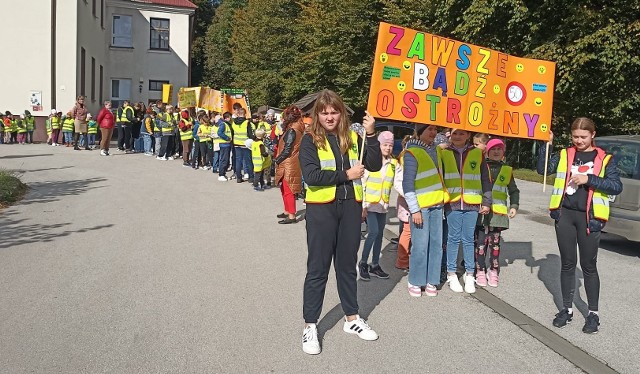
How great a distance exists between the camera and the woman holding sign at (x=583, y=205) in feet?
18.2

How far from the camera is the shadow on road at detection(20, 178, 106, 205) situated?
40.6ft

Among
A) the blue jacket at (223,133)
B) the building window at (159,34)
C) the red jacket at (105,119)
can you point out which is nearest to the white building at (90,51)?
the building window at (159,34)

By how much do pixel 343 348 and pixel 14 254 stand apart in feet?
16.1

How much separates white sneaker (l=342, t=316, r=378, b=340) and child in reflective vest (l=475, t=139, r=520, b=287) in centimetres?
242

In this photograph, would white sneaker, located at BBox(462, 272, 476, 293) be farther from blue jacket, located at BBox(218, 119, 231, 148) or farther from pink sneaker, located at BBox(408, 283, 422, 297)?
blue jacket, located at BBox(218, 119, 231, 148)

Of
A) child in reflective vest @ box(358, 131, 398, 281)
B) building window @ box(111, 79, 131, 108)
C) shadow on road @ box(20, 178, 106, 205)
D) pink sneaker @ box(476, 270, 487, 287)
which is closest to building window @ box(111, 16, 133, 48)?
building window @ box(111, 79, 131, 108)

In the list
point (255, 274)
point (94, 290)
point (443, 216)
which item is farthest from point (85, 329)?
point (443, 216)

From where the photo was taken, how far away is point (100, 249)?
8328mm


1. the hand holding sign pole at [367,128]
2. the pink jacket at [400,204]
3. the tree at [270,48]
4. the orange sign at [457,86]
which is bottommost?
the pink jacket at [400,204]

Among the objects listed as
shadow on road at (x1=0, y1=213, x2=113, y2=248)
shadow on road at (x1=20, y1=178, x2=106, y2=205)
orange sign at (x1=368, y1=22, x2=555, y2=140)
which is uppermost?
orange sign at (x1=368, y1=22, x2=555, y2=140)

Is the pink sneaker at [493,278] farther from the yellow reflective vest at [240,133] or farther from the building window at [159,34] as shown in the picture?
the building window at [159,34]

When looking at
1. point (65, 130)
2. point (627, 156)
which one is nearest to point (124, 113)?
point (65, 130)

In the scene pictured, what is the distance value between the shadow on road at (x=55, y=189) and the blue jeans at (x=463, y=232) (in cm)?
838

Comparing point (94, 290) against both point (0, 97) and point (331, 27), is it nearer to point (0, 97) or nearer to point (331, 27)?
point (0, 97)
